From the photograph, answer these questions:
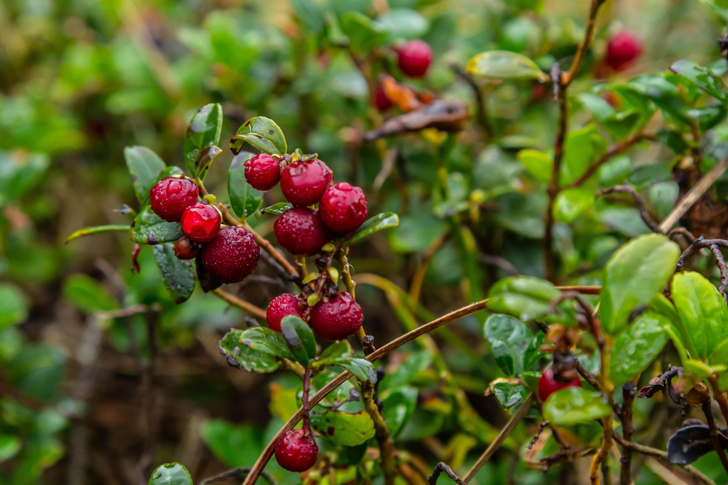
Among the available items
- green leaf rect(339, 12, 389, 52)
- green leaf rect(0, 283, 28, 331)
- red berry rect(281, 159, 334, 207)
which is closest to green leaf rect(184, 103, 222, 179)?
red berry rect(281, 159, 334, 207)

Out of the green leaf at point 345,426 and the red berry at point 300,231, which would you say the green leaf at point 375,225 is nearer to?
the red berry at point 300,231

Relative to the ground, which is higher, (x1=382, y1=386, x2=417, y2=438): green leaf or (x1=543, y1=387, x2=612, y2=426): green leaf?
(x1=543, y1=387, x2=612, y2=426): green leaf

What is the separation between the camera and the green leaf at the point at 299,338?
2.11 ft

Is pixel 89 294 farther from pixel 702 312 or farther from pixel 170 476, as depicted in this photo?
pixel 702 312

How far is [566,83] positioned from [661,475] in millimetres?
672

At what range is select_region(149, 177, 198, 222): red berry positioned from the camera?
0.69m

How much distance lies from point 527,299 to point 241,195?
0.42 m

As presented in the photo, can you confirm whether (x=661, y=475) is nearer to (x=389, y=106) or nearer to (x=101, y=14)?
(x=389, y=106)

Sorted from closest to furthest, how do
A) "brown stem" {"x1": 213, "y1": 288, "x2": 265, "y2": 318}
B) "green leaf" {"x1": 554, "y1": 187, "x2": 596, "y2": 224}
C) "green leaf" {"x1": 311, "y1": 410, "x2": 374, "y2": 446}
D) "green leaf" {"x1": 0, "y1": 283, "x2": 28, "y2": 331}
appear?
"green leaf" {"x1": 311, "y1": 410, "x2": 374, "y2": 446}, "brown stem" {"x1": 213, "y1": 288, "x2": 265, "y2": 318}, "green leaf" {"x1": 554, "y1": 187, "x2": 596, "y2": 224}, "green leaf" {"x1": 0, "y1": 283, "x2": 28, "y2": 331}

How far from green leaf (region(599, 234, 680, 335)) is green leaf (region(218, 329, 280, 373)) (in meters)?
0.42

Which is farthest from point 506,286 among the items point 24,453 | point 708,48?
point 708,48

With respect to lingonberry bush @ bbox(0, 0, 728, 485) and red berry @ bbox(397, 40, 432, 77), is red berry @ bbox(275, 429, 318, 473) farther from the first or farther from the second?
red berry @ bbox(397, 40, 432, 77)

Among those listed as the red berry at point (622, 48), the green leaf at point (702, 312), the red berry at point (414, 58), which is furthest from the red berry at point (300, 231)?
the red berry at point (622, 48)

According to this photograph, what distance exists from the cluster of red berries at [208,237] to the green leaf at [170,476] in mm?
261
